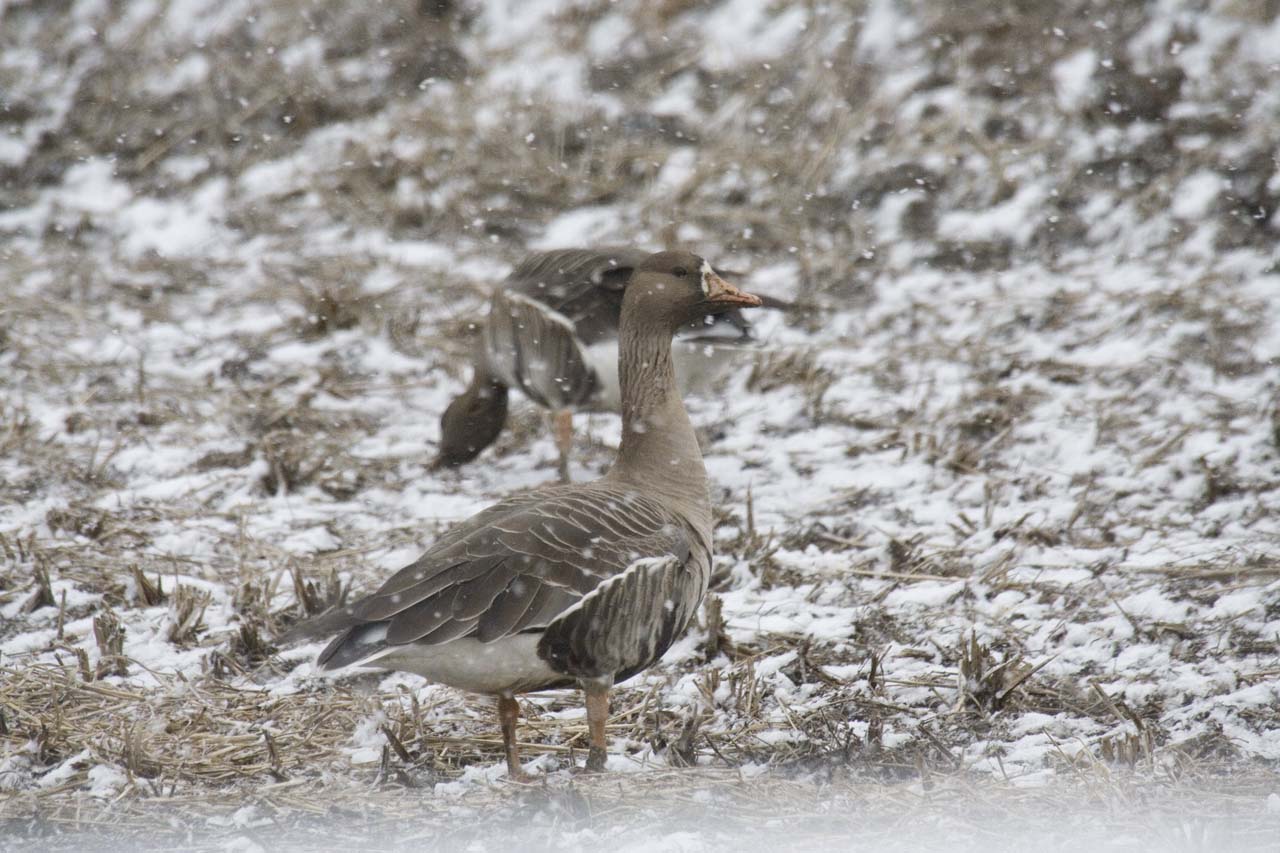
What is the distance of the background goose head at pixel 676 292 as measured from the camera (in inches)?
174

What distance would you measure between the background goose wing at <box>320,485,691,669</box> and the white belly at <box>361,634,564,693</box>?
0.05 meters

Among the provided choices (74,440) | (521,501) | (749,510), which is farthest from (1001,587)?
(74,440)

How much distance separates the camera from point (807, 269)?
833 centimetres

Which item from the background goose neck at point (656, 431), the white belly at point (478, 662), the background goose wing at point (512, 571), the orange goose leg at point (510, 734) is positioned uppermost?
the background goose neck at point (656, 431)

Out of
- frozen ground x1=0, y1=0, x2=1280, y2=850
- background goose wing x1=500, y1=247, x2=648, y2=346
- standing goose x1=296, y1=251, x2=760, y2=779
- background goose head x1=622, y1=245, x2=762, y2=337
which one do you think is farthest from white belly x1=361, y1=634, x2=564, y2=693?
background goose wing x1=500, y1=247, x2=648, y2=346

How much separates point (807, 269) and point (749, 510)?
11.1 feet

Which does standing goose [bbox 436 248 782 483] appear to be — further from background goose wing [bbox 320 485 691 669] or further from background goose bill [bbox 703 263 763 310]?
background goose wing [bbox 320 485 691 669]

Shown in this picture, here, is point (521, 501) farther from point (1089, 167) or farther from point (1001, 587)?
point (1089, 167)

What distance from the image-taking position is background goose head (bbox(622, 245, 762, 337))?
174 inches

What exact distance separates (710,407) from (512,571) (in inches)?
140

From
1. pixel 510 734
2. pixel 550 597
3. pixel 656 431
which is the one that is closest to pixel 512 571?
pixel 550 597

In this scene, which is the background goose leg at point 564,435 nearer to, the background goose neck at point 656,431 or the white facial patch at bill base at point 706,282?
the background goose neck at point 656,431

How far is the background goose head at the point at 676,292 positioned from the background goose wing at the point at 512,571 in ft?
2.62

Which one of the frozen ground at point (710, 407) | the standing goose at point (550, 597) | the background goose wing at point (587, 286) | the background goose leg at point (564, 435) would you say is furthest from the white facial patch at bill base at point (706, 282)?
the background goose leg at point (564, 435)
